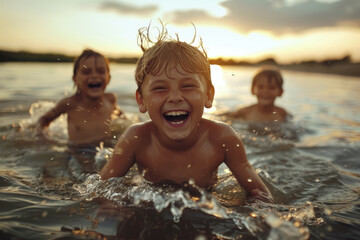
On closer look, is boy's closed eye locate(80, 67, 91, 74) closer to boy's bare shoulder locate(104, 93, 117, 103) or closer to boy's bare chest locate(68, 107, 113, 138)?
boy's bare chest locate(68, 107, 113, 138)

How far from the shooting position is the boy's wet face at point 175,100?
102 inches

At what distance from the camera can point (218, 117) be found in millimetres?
7227

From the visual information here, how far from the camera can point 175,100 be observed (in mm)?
2568

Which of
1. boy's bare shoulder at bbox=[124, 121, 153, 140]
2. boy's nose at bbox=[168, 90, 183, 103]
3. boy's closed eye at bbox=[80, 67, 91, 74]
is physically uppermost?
boy's closed eye at bbox=[80, 67, 91, 74]

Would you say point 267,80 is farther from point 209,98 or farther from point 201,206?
point 201,206

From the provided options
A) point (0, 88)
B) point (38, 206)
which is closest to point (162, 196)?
point (38, 206)

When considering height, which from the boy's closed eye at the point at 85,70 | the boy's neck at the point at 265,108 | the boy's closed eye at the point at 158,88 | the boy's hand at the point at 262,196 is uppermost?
the boy's closed eye at the point at 85,70

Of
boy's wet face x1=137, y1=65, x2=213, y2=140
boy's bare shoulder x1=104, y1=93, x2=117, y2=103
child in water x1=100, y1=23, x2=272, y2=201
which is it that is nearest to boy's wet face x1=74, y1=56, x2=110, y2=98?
boy's bare shoulder x1=104, y1=93, x2=117, y2=103

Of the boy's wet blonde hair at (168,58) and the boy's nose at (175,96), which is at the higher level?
the boy's wet blonde hair at (168,58)

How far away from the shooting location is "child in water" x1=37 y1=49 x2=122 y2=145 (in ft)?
16.3

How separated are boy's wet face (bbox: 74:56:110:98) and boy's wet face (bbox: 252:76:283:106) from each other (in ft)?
10.3

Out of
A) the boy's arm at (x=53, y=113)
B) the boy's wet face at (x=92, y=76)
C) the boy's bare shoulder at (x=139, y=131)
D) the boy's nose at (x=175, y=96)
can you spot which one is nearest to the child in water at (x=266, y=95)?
the boy's wet face at (x=92, y=76)

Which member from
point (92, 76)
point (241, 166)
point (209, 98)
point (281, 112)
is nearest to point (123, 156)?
point (209, 98)

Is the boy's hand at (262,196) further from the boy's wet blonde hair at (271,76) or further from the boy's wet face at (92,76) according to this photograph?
the boy's wet blonde hair at (271,76)
